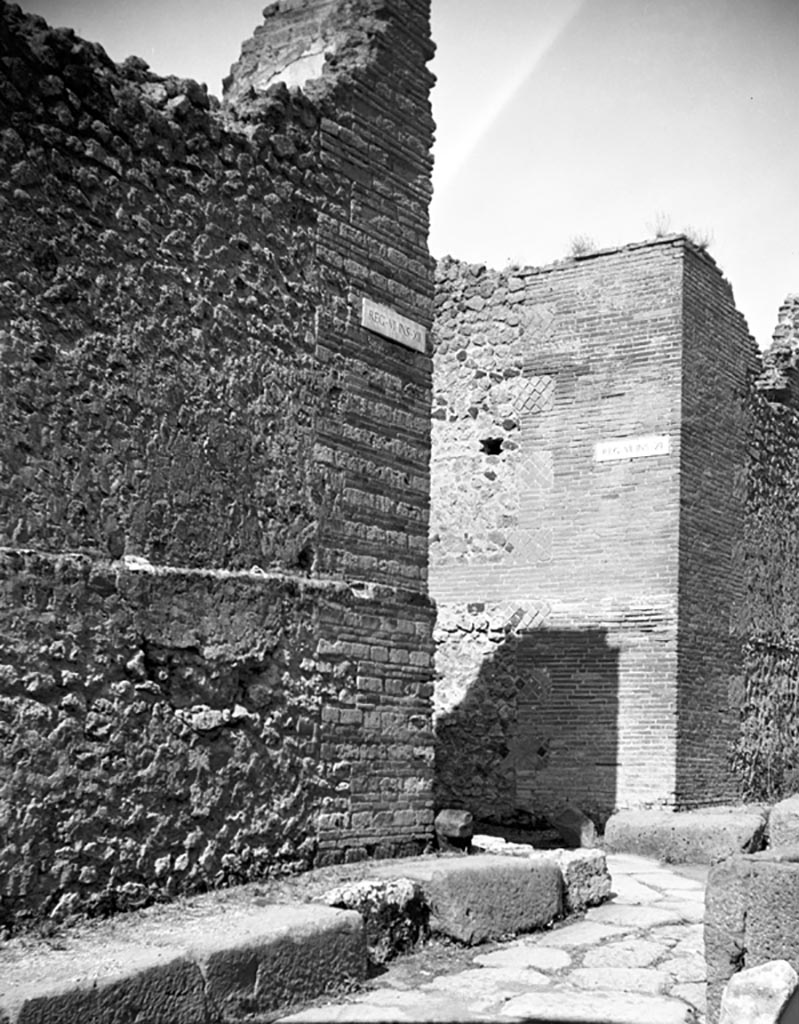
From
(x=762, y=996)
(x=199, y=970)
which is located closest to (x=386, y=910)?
(x=199, y=970)

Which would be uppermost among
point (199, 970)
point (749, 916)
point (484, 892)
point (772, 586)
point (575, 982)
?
point (772, 586)

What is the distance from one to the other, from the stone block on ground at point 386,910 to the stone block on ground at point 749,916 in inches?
59.6

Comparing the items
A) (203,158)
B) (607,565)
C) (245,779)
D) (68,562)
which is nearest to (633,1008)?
(245,779)

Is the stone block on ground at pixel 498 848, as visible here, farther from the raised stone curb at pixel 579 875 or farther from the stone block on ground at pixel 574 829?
the stone block on ground at pixel 574 829

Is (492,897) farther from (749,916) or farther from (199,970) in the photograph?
(199,970)

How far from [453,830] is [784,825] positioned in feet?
9.88

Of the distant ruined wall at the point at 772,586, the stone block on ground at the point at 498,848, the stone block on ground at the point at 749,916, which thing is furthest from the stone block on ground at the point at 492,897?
the distant ruined wall at the point at 772,586

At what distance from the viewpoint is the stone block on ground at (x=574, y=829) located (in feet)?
33.1

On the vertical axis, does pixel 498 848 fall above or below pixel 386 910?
above

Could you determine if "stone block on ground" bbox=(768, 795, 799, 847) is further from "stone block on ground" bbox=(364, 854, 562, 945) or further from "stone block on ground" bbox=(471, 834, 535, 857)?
"stone block on ground" bbox=(364, 854, 562, 945)

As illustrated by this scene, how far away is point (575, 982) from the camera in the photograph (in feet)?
17.8

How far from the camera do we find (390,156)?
7.39 metres

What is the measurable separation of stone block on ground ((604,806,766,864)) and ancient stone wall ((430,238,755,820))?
967mm

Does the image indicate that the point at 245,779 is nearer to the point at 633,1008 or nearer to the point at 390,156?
the point at 633,1008
